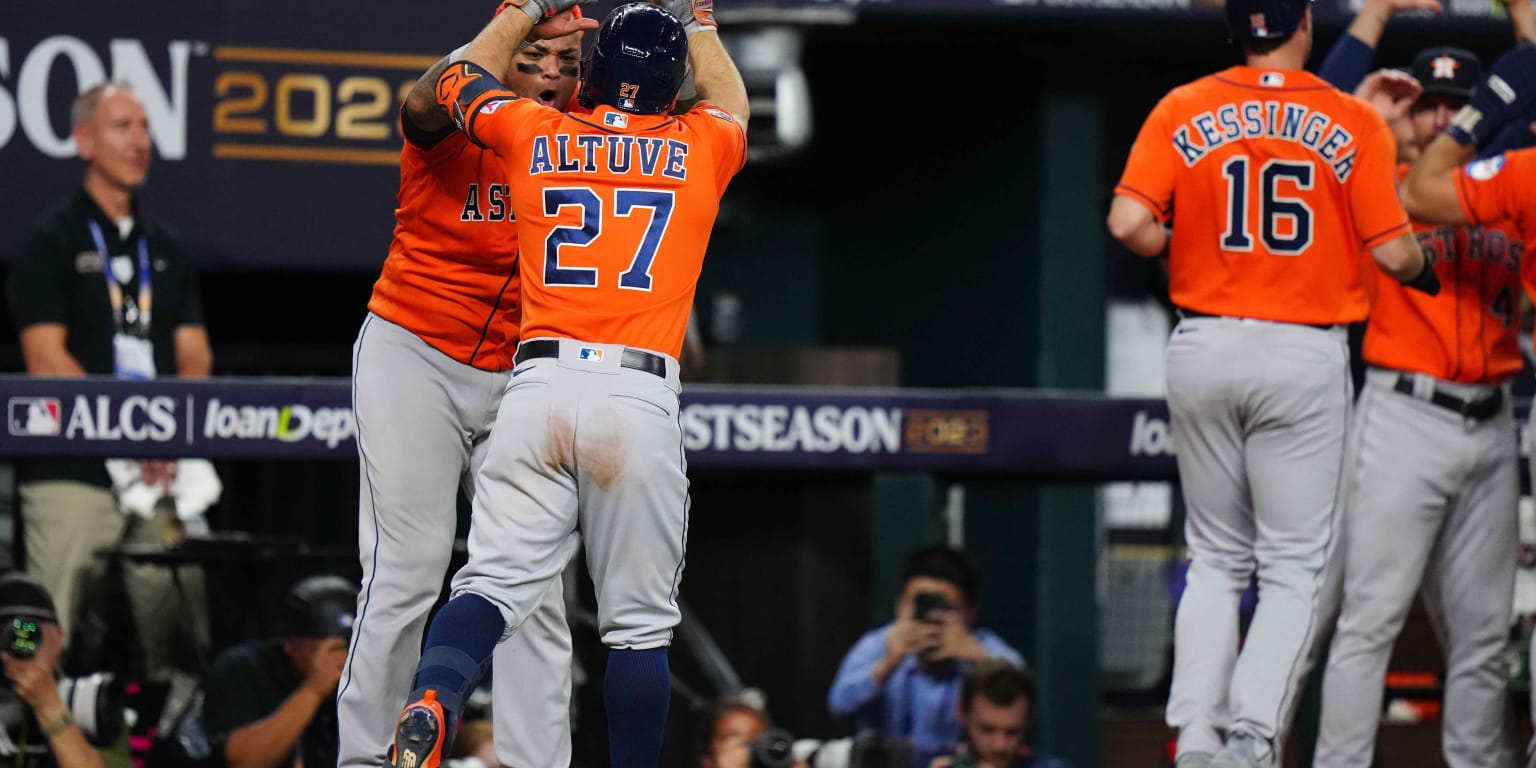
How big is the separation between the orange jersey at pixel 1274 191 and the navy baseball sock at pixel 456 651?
185 centimetres

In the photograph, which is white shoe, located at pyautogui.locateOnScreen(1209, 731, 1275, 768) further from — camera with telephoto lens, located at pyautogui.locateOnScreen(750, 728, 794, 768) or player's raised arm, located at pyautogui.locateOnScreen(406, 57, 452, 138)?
player's raised arm, located at pyautogui.locateOnScreen(406, 57, 452, 138)

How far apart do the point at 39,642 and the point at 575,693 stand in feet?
4.52

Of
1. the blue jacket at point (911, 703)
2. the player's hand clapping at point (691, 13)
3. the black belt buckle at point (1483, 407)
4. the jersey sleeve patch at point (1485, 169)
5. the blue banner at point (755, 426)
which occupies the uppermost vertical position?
the player's hand clapping at point (691, 13)

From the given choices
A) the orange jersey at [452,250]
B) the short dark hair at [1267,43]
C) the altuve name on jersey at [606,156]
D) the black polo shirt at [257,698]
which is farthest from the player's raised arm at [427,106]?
the short dark hair at [1267,43]

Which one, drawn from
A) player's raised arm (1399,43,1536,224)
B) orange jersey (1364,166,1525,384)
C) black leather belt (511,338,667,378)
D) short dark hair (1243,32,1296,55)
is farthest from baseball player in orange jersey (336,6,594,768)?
orange jersey (1364,166,1525,384)

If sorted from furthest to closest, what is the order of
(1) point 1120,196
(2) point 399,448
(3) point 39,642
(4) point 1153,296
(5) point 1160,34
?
1. (4) point 1153,296
2. (5) point 1160,34
3. (3) point 39,642
4. (1) point 1120,196
5. (2) point 399,448

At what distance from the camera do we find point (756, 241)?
967cm

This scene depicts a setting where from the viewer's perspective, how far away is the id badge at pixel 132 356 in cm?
612

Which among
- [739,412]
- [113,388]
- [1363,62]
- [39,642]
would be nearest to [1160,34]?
[1363,62]

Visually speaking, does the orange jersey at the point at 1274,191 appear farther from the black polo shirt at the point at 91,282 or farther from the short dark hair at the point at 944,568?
the black polo shirt at the point at 91,282

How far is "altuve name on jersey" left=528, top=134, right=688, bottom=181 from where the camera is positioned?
3838 mm

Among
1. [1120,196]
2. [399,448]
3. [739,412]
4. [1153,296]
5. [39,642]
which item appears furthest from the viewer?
[1153,296]

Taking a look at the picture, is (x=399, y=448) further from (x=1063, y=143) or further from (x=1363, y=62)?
(x=1063, y=143)

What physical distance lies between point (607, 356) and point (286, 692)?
1.88m
